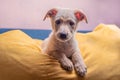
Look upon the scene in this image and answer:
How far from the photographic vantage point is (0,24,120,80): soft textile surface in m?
1.40

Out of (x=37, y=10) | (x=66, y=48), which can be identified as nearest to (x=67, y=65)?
(x=66, y=48)

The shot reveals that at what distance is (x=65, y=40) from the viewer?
4.71 feet

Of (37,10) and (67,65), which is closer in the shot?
(67,65)

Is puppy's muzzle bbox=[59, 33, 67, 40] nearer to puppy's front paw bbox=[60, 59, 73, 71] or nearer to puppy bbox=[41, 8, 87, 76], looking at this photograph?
puppy bbox=[41, 8, 87, 76]

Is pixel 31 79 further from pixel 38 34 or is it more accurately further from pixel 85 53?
pixel 38 34

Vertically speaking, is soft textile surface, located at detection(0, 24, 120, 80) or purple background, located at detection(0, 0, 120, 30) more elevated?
soft textile surface, located at detection(0, 24, 120, 80)

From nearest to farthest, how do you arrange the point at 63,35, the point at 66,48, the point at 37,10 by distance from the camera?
the point at 63,35, the point at 66,48, the point at 37,10

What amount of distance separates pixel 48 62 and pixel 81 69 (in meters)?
0.19

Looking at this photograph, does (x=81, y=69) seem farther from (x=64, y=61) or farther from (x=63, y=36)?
(x=63, y=36)

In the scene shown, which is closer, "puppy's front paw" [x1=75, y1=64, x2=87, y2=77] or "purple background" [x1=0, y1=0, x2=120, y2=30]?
"puppy's front paw" [x1=75, y1=64, x2=87, y2=77]

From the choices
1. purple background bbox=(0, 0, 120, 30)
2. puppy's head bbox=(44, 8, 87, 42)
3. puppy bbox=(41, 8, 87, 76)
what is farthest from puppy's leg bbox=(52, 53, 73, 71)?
purple background bbox=(0, 0, 120, 30)

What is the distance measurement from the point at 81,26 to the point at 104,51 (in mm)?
999

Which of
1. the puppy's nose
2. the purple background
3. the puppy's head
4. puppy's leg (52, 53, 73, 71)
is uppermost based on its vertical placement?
the puppy's head

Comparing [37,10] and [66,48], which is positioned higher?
[66,48]
